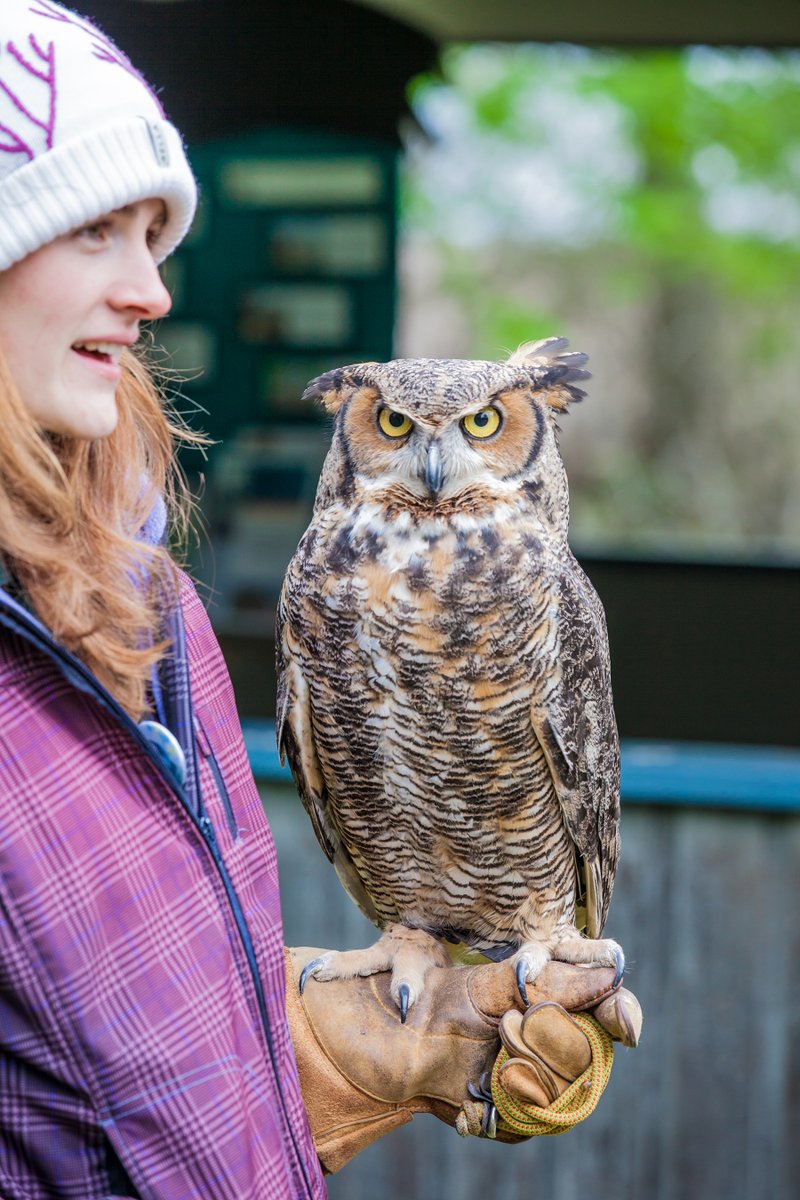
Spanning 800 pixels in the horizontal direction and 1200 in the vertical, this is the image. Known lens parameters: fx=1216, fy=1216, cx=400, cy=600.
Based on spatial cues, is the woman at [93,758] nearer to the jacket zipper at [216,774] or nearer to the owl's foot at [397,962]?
the jacket zipper at [216,774]

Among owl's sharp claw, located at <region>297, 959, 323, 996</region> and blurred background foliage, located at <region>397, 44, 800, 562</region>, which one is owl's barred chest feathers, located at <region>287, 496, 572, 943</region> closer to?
owl's sharp claw, located at <region>297, 959, 323, 996</region>

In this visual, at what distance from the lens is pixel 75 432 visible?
1.01 meters

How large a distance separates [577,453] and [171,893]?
30.5ft

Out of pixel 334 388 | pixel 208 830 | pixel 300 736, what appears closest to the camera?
pixel 208 830

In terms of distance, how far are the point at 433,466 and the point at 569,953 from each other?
0.78 metres

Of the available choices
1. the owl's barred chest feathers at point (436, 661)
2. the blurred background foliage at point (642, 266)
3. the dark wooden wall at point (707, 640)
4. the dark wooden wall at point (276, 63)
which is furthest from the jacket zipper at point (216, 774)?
the blurred background foliage at point (642, 266)

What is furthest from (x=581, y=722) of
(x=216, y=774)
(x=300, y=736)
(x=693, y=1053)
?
(x=693, y=1053)

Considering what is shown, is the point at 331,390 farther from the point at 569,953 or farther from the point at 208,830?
the point at 569,953

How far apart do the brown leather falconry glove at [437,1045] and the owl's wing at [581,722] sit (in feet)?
0.80

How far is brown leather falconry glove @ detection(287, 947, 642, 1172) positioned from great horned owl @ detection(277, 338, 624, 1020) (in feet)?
0.18

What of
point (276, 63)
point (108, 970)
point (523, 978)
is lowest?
point (523, 978)

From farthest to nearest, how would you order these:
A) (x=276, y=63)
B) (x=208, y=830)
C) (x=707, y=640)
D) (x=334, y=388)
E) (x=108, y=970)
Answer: (x=707, y=640) → (x=276, y=63) → (x=334, y=388) → (x=208, y=830) → (x=108, y=970)

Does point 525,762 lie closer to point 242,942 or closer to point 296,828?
point 242,942

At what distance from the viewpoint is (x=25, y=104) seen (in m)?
0.95
